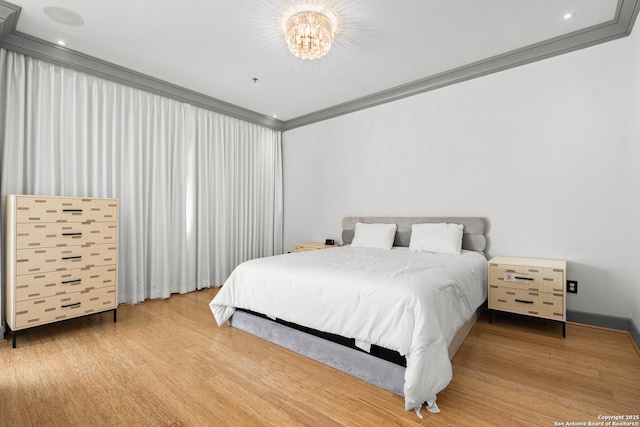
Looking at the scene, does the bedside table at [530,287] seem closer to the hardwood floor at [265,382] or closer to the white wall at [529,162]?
the hardwood floor at [265,382]

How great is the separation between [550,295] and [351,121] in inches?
127

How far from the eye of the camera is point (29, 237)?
241 cm

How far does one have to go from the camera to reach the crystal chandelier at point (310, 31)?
242 centimetres

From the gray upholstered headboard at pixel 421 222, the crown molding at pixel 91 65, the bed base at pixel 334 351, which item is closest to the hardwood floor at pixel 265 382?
the bed base at pixel 334 351

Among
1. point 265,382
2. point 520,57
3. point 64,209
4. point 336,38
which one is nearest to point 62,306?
point 64,209

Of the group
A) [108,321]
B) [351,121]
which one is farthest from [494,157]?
[108,321]

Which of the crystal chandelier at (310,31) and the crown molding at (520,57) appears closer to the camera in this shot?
the crystal chandelier at (310,31)

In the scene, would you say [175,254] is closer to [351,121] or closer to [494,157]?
[351,121]

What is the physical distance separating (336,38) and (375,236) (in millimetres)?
2220

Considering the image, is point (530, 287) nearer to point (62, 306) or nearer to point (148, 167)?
point (62, 306)

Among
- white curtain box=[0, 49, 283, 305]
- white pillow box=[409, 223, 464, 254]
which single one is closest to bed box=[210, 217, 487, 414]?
white pillow box=[409, 223, 464, 254]

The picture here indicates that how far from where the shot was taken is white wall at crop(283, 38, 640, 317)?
2.66 metres

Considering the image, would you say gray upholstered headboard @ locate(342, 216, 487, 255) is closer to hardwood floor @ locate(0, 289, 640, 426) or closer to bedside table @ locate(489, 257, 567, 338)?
bedside table @ locate(489, 257, 567, 338)

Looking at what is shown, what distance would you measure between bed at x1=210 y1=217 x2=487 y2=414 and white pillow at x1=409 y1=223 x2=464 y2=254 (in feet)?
0.93
